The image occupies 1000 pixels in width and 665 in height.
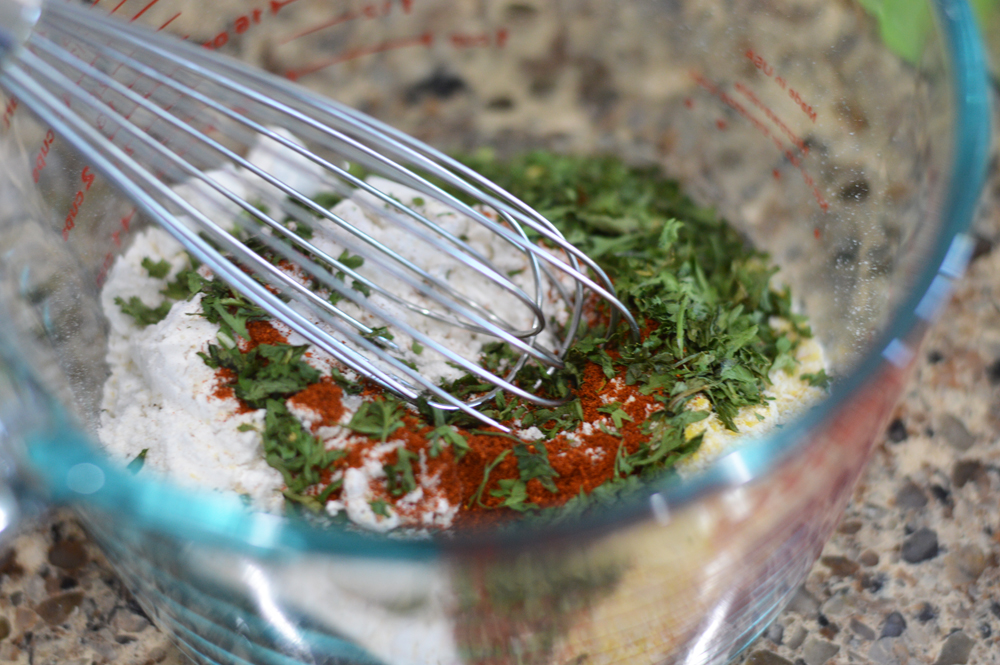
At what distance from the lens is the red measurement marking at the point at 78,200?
67 cm

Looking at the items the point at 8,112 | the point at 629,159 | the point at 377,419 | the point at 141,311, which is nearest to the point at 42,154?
the point at 8,112

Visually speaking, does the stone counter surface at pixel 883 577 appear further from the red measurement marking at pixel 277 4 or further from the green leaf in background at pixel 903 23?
the red measurement marking at pixel 277 4

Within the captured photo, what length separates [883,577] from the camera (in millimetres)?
604

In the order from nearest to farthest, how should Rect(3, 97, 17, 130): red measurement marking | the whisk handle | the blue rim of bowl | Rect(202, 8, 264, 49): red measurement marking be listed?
1. the blue rim of bowl
2. the whisk handle
3. Rect(3, 97, 17, 130): red measurement marking
4. Rect(202, 8, 264, 49): red measurement marking

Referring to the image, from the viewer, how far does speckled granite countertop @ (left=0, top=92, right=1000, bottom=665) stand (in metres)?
0.57

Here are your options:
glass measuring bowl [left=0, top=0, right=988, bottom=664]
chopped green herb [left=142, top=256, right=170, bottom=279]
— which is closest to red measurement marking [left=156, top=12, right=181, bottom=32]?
glass measuring bowl [left=0, top=0, right=988, bottom=664]

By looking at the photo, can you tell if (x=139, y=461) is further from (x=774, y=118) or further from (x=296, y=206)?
(x=774, y=118)

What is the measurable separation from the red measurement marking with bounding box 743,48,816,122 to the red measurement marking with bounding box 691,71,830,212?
0.14ft

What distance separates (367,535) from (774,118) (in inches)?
22.5

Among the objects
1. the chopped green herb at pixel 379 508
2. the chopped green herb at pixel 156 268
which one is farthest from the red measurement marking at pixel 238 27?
the chopped green herb at pixel 379 508

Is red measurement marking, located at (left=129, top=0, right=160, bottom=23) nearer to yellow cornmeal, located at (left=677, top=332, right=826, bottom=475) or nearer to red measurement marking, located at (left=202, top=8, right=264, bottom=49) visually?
red measurement marking, located at (left=202, top=8, right=264, bottom=49)

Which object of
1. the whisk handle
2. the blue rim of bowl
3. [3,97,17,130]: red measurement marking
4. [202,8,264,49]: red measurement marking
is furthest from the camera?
[202,8,264,49]: red measurement marking

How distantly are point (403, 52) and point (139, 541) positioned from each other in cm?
60

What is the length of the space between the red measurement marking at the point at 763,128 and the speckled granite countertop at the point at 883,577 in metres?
0.16
